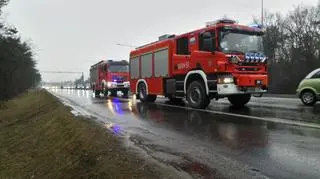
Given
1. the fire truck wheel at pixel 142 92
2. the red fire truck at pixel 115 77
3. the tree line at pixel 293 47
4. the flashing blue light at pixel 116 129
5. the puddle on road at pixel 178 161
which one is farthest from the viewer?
the tree line at pixel 293 47

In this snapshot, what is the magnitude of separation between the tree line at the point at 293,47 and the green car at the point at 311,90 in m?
29.6

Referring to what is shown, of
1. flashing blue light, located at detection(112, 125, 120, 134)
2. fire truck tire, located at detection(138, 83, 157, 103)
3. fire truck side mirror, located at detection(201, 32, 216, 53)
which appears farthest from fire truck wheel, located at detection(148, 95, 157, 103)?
flashing blue light, located at detection(112, 125, 120, 134)

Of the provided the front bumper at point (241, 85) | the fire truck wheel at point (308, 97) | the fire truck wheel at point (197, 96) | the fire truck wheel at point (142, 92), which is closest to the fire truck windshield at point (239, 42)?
the front bumper at point (241, 85)

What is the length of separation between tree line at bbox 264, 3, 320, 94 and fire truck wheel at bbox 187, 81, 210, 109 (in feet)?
105

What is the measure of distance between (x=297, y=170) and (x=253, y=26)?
1089 centimetres

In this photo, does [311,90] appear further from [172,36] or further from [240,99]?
[172,36]

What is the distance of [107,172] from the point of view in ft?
21.0

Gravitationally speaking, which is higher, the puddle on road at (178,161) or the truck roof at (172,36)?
the truck roof at (172,36)

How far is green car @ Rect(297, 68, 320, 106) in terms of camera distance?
56.8 feet

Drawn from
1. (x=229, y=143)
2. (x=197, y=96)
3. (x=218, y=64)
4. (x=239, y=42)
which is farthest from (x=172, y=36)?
(x=229, y=143)

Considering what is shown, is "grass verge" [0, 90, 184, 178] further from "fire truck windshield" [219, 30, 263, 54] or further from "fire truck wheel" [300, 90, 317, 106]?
"fire truck wheel" [300, 90, 317, 106]

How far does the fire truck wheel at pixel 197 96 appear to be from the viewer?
634 inches

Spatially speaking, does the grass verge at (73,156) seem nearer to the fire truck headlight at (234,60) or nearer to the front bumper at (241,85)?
the front bumper at (241,85)

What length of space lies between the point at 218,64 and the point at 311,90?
187 inches
